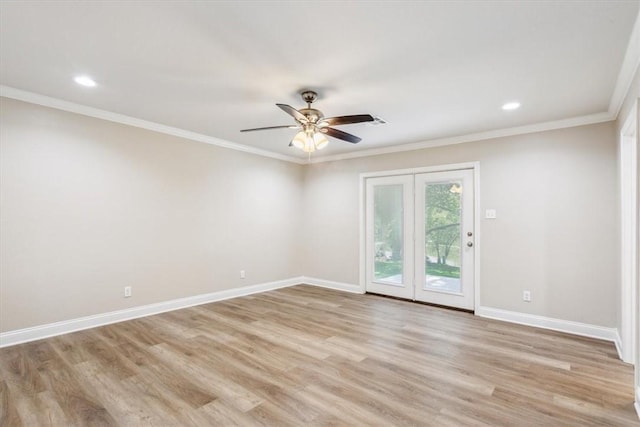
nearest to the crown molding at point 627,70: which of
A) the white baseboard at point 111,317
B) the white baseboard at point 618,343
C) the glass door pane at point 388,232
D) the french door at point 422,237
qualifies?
the french door at point 422,237

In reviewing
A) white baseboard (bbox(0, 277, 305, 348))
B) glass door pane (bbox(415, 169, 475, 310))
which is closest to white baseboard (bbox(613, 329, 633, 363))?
glass door pane (bbox(415, 169, 475, 310))

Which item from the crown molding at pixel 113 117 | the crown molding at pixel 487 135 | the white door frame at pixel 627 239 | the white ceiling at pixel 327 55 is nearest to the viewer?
the white ceiling at pixel 327 55

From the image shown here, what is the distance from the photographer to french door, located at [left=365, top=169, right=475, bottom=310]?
4539mm

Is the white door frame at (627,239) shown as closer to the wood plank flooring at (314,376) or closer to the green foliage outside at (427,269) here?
the wood plank flooring at (314,376)

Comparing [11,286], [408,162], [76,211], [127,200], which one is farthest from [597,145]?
[11,286]

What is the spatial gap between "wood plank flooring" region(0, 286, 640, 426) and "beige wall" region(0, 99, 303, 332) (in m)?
0.52

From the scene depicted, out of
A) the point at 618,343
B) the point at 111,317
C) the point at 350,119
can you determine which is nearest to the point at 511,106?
the point at 350,119

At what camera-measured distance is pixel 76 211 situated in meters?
3.57

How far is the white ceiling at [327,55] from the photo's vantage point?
6.25 ft

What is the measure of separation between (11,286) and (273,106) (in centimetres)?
320

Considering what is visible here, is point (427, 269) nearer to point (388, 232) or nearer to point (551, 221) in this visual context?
point (388, 232)

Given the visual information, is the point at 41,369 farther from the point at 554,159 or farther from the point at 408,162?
the point at 554,159

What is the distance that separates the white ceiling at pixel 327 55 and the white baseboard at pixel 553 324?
2.40 metres

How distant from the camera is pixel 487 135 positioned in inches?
170
